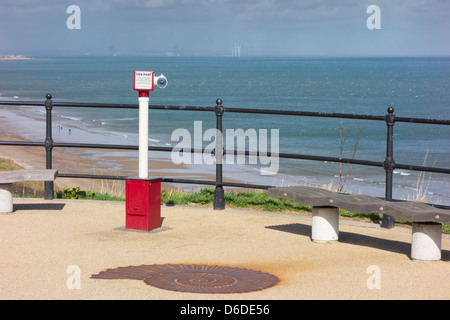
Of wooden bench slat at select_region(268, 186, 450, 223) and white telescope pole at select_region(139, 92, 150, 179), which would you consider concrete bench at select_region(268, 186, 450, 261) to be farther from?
white telescope pole at select_region(139, 92, 150, 179)

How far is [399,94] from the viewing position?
8969 cm

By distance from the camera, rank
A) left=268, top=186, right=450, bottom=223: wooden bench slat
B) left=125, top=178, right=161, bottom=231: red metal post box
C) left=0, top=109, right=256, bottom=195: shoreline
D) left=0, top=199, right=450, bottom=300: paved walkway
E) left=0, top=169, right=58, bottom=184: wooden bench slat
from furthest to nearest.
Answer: left=0, top=109, right=256, bottom=195: shoreline, left=0, top=169, right=58, bottom=184: wooden bench slat, left=125, top=178, right=161, bottom=231: red metal post box, left=268, top=186, right=450, bottom=223: wooden bench slat, left=0, top=199, right=450, bottom=300: paved walkway

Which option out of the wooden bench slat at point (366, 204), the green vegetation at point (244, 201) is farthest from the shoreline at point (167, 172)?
the wooden bench slat at point (366, 204)

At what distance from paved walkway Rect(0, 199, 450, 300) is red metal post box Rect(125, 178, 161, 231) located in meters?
0.12

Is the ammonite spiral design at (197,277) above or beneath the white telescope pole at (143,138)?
beneath

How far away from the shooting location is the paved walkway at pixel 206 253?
18.6 ft

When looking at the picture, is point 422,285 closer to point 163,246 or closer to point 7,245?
point 163,246

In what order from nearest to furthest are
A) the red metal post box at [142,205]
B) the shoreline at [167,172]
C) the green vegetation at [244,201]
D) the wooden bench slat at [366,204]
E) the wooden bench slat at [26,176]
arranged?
the wooden bench slat at [366,204], the red metal post box at [142,205], the wooden bench slat at [26,176], the green vegetation at [244,201], the shoreline at [167,172]

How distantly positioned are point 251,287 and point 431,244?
1.96 metres

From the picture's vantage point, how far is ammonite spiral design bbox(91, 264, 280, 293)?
572 centimetres

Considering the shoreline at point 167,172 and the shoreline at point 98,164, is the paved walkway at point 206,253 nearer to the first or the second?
the shoreline at point 98,164

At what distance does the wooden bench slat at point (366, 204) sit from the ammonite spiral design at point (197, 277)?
1324 mm

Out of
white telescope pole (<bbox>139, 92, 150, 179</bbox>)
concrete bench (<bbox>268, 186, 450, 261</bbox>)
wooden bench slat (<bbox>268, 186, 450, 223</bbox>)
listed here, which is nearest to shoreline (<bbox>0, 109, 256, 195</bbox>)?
white telescope pole (<bbox>139, 92, 150, 179</bbox>)
